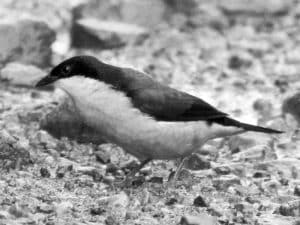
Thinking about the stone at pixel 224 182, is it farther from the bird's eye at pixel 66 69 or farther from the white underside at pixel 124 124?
the bird's eye at pixel 66 69

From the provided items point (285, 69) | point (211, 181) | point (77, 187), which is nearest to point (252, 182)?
point (211, 181)

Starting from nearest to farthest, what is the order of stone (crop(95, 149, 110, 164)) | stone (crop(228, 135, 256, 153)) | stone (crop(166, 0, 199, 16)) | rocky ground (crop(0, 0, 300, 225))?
rocky ground (crop(0, 0, 300, 225))
stone (crop(95, 149, 110, 164))
stone (crop(228, 135, 256, 153))
stone (crop(166, 0, 199, 16))

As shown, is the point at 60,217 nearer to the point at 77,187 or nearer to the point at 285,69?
the point at 77,187

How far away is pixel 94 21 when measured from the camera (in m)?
11.1

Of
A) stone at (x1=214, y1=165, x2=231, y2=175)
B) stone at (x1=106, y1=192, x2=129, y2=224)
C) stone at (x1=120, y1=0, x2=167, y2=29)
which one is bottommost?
stone at (x1=106, y1=192, x2=129, y2=224)

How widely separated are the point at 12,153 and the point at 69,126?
38.2 inches

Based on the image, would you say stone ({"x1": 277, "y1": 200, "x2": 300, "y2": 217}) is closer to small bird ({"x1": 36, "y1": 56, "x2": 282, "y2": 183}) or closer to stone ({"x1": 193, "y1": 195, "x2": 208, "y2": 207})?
stone ({"x1": 193, "y1": 195, "x2": 208, "y2": 207})

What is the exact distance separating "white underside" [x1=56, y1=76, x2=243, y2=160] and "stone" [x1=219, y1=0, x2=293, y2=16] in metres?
5.68

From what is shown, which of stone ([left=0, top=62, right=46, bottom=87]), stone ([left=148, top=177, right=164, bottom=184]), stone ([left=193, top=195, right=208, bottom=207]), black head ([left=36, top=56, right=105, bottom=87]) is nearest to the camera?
stone ([left=193, top=195, right=208, bottom=207])

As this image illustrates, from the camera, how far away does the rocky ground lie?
6.47 metres

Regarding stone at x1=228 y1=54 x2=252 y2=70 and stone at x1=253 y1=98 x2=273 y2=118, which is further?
stone at x1=228 y1=54 x2=252 y2=70

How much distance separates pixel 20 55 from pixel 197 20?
3.19 meters

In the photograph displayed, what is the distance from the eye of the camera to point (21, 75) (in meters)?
9.43

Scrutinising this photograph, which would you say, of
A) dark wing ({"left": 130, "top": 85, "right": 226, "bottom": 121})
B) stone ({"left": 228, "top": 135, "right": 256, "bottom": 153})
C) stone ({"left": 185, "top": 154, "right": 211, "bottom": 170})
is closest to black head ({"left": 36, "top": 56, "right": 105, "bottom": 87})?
dark wing ({"left": 130, "top": 85, "right": 226, "bottom": 121})
